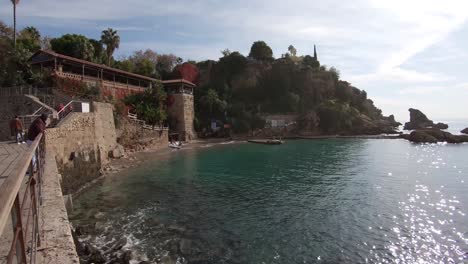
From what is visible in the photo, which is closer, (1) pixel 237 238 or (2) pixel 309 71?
(1) pixel 237 238

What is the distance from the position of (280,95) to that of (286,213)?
203 ft

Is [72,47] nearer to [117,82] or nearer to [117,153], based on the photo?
[117,82]

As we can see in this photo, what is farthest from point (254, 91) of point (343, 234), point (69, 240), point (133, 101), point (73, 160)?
point (69, 240)

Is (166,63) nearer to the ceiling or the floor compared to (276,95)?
nearer to the ceiling

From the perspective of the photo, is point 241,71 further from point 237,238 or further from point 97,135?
point 237,238

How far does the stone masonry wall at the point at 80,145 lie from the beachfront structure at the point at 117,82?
→ 9512 millimetres

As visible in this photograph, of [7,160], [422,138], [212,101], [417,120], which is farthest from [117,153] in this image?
[417,120]

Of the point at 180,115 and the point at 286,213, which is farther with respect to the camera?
the point at 180,115

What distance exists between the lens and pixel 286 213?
17.9m

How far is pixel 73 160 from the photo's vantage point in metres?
23.6

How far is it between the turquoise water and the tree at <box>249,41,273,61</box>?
5461cm

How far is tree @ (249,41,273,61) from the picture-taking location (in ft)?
270

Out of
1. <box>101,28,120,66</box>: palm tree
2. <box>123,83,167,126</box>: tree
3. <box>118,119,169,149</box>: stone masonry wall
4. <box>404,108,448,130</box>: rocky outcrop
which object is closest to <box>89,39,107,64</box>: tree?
<box>101,28,120,66</box>: palm tree

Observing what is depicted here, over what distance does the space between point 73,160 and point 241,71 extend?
57676 mm
